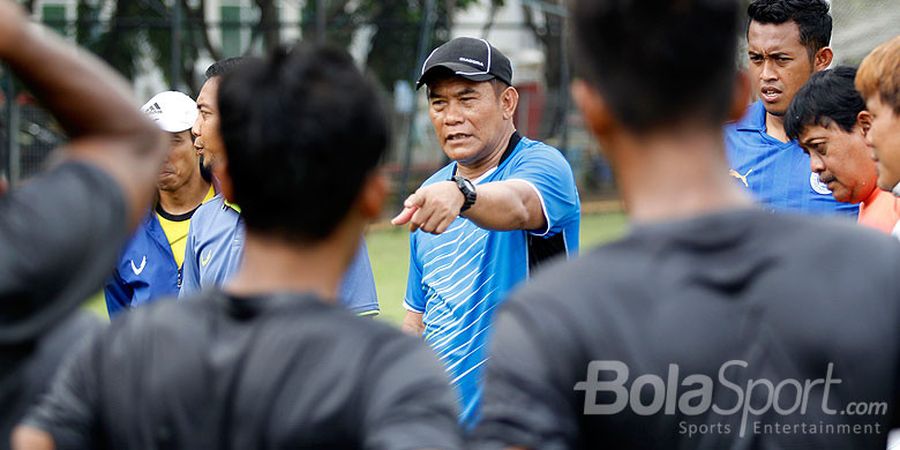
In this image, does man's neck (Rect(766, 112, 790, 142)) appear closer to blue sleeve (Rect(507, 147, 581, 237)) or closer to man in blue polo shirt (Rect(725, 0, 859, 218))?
man in blue polo shirt (Rect(725, 0, 859, 218))

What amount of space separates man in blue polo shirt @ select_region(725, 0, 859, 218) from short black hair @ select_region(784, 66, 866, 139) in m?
0.31

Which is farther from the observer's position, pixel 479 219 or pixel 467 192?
pixel 479 219

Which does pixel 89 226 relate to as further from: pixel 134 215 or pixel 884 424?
pixel 884 424

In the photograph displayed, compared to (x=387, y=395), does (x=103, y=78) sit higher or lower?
higher

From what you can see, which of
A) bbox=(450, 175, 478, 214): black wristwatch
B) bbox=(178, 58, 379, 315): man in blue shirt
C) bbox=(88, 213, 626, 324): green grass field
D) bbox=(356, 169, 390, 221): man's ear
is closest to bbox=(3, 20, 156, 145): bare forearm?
bbox=(356, 169, 390, 221): man's ear

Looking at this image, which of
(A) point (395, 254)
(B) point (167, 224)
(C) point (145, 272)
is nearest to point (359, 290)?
(C) point (145, 272)

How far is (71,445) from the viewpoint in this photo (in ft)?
7.09

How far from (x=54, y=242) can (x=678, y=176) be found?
1.09 meters

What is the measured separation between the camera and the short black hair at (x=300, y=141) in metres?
2.14

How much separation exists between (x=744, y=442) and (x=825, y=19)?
410 centimetres

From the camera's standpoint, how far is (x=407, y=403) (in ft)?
6.66

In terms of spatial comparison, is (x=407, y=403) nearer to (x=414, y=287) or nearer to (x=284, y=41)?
(x=414, y=287)

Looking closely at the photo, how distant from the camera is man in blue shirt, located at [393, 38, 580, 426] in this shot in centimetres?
454

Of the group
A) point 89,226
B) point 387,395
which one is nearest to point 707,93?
point 387,395
